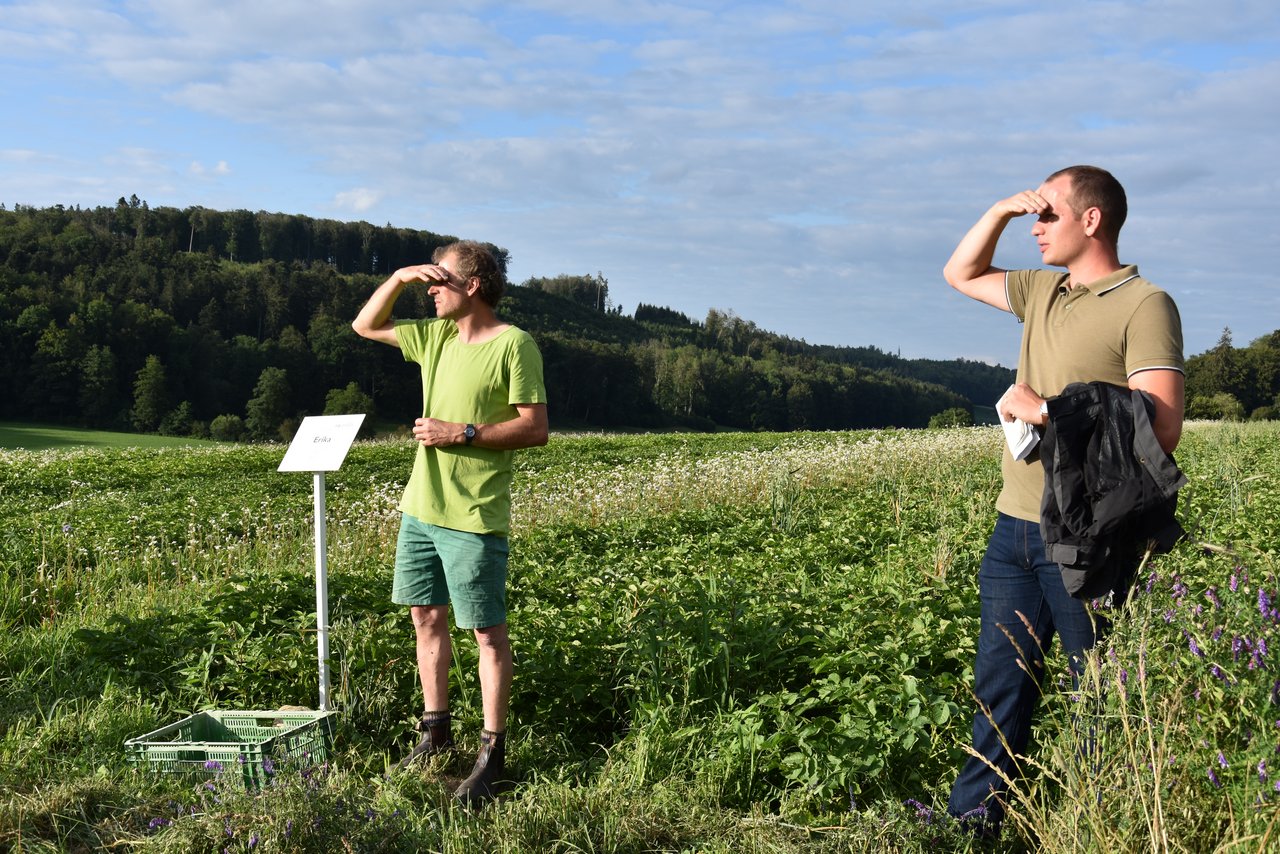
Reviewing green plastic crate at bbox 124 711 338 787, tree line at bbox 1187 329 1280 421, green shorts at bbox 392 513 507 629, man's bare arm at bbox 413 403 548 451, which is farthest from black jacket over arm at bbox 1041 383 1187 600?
tree line at bbox 1187 329 1280 421

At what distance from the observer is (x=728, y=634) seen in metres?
4.59

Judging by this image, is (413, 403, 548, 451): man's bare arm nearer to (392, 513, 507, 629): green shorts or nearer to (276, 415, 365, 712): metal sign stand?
(392, 513, 507, 629): green shorts

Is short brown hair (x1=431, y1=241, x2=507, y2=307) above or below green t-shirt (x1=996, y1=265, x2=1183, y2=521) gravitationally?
above

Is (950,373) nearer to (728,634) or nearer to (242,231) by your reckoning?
(242,231)

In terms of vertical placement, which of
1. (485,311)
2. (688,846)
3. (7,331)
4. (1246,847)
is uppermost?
(7,331)

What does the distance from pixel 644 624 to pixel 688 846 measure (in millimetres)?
1455

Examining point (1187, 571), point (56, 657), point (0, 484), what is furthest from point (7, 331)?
point (1187, 571)

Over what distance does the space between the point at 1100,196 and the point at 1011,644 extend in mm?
1446

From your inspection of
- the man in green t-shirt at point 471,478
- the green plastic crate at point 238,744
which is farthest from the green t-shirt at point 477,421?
the green plastic crate at point 238,744

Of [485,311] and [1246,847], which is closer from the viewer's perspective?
[1246,847]

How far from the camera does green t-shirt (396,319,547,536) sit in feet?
12.7

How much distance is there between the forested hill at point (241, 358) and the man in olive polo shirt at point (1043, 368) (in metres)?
57.9

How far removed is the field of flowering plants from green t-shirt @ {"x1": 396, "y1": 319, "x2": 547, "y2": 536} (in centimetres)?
107

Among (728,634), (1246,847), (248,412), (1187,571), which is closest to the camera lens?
(1246,847)
